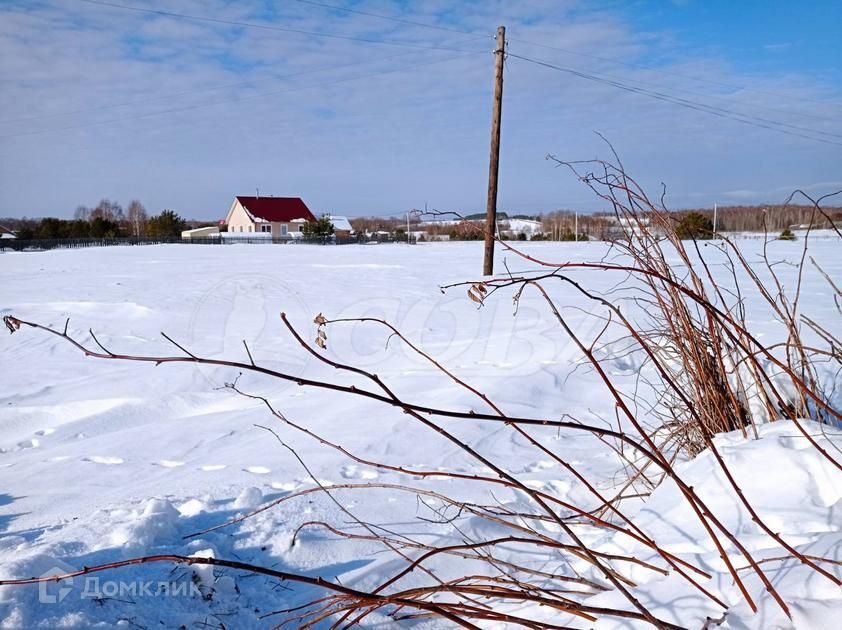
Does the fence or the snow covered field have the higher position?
the fence

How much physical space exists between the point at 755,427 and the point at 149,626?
5.36ft

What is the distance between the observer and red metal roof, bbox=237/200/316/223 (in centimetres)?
5050

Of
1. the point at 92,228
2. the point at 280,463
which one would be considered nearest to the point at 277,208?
the point at 92,228

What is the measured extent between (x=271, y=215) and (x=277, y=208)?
122 cm

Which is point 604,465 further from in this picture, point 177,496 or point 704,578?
point 177,496

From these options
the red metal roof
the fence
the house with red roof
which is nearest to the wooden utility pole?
the fence

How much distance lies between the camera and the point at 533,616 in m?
1.26

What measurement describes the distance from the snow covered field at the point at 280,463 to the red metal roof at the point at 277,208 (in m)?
45.0

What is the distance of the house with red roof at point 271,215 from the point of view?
50125 millimetres

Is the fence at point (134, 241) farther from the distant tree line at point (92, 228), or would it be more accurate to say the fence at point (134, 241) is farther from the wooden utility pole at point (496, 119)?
the wooden utility pole at point (496, 119)

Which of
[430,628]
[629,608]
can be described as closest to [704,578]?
[629,608]

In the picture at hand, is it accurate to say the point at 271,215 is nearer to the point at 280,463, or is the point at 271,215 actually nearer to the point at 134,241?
the point at 134,241

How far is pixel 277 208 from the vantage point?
5138 centimetres

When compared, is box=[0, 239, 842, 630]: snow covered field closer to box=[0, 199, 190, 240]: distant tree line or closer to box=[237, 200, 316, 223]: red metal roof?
box=[0, 199, 190, 240]: distant tree line
